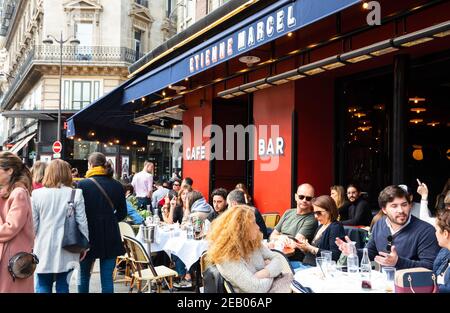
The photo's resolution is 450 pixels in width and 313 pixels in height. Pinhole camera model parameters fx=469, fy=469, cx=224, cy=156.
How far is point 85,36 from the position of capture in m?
31.9

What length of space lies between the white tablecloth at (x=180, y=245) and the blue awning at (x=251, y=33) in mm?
2996

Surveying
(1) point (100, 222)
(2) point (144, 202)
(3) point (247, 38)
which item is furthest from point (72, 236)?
(2) point (144, 202)

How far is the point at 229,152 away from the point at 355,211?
553 cm

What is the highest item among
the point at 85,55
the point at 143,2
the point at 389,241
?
the point at 143,2

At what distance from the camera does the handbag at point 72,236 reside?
16.3ft

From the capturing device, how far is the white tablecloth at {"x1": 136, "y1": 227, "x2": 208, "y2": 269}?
6.72 m

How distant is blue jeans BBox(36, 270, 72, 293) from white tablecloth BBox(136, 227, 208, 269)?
6.53ft

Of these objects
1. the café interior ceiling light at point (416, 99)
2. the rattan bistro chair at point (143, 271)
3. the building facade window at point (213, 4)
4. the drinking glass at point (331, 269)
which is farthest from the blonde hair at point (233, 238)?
the building facade window at point (213, 4)

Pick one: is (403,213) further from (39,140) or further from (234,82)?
(39,140)

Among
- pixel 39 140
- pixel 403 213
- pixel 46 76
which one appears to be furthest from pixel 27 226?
pixel 46 76

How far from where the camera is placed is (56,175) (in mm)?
5059

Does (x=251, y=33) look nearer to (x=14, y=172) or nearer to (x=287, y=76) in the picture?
(x=287, y=76)

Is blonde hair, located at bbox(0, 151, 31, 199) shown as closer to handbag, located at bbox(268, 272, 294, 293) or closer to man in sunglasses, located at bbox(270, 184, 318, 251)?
handbag, located at bbox(268, 272, 294, 293)

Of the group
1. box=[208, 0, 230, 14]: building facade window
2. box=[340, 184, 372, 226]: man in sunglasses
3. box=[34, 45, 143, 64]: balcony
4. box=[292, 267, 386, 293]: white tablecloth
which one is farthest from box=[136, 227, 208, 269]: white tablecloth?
box=[34, 45, 143, 64]: balcony
